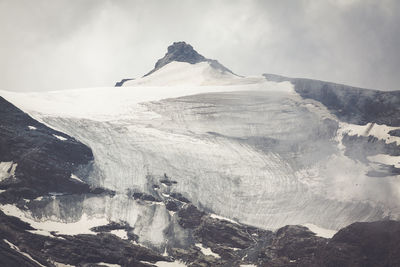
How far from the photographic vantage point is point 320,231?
139 m

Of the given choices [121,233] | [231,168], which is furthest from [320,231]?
[121,233]

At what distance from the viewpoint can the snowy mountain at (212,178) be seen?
135625 millimetres

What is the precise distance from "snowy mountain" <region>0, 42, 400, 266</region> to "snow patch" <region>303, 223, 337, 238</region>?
764 mm

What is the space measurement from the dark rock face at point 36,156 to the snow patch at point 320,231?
64.6 metres

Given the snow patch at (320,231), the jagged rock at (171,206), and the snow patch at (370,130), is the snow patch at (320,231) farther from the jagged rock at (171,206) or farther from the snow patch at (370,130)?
the snow patch at (370,130)

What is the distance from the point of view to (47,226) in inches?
5187

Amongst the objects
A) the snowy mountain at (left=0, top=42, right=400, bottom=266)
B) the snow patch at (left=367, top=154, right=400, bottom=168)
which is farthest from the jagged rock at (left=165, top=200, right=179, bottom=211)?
the snow patch at (left=367, top=154, right=400, bottom=168)

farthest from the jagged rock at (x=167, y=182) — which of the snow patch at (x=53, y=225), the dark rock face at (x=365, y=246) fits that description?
the dark rock face at (x=365, y=246)

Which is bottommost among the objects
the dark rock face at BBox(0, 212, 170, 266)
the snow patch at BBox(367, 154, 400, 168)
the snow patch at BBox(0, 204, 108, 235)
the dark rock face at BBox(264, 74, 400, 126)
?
the dark rock face at BBox(0, 212, 170, 266)

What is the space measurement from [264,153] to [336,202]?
114ft

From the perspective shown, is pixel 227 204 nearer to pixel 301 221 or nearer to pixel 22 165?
pixel 301 221

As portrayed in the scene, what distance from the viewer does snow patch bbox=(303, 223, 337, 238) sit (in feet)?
447

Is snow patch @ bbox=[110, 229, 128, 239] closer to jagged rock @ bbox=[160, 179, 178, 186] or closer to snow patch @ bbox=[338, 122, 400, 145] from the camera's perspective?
jagged rock @ bbox=[160, 179, 178, 186]

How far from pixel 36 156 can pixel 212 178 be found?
177 ft
